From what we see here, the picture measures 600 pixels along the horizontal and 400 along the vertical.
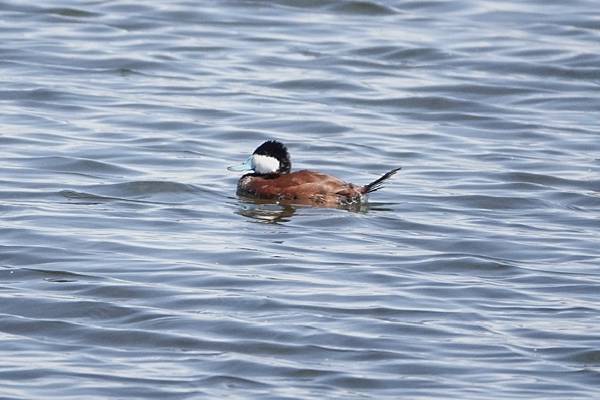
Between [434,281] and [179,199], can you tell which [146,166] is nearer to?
[179,199]

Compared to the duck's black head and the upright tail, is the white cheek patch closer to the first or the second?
the duck's black head

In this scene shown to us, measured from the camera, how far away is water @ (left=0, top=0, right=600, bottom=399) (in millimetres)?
8352

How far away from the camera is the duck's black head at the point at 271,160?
42.3ft

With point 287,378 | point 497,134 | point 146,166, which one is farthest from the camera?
point 497,134

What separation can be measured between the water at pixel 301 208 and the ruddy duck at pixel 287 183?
0.15 metres

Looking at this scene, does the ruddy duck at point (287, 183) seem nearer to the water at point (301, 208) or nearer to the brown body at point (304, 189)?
the brown body at point (304, 189)

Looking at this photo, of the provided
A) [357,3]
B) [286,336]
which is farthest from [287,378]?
[357,3]

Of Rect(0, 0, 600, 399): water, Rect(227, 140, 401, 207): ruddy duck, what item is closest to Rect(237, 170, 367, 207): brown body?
Rect(227, 140, 401, 207): ruddy duck

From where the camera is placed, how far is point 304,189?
12500mm

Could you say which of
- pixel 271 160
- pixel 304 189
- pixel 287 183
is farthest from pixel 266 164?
pixel 304 189

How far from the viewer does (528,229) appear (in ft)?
39.3


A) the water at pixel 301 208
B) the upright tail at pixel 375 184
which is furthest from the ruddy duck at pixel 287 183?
the water at pixel 301 208

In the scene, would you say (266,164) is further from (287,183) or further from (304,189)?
(304,189)

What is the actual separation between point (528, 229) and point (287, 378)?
4.34 metres
